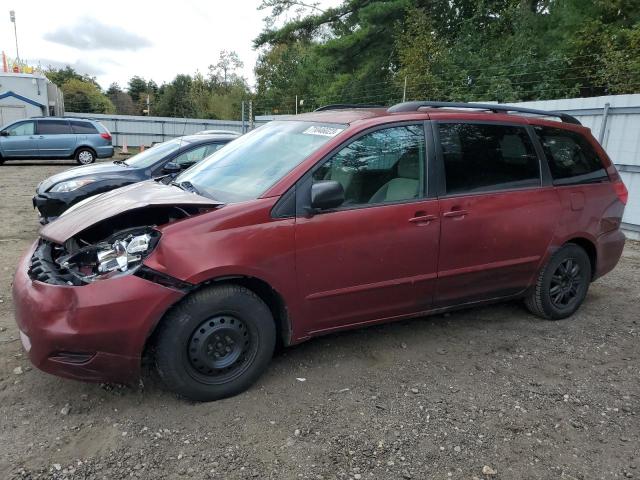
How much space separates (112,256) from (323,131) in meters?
Result: 1.59

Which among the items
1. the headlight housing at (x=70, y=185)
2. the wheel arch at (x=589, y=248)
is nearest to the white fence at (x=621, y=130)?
the wheel arch at (x=589, y=248)

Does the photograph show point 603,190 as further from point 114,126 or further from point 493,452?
point 114,126

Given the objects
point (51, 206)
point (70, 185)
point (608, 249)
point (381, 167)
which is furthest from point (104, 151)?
point (608, 249)

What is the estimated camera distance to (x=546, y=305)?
4.27 metres

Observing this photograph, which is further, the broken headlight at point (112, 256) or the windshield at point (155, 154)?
the windshield at point (155, 154)

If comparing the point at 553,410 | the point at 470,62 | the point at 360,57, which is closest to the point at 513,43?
the point at 470,62

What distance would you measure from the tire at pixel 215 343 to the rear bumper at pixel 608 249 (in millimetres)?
3115

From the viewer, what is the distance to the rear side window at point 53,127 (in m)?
16.4

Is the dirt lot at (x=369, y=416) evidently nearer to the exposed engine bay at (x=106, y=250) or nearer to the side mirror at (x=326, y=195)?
the exposed engine bay at (x=106, y=250)

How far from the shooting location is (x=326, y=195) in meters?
3.03

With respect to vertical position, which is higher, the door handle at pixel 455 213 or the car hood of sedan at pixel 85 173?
the door handle at pixel 455 213

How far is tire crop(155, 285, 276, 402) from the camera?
2799 millimetres

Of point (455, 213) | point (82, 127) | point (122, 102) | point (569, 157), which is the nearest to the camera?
point (455, 213)

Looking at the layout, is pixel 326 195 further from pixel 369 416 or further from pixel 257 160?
pixel 369 416
